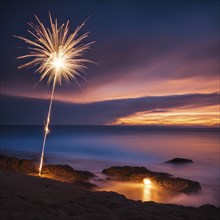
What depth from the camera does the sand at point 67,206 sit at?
609cm

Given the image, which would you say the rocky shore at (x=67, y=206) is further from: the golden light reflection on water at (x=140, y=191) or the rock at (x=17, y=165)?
the rock at (x=17, y=165)

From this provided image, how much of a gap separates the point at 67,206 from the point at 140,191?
30.1 ft

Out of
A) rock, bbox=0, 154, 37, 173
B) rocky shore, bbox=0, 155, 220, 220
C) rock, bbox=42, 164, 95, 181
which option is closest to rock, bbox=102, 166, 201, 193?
rock, bbox=42, 164, 95, 181

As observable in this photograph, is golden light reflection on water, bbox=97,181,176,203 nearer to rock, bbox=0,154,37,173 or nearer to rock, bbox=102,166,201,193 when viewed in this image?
rock, bbox=102,166,201,193

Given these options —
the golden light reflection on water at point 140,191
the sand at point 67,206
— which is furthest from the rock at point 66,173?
the sand at point 67,206

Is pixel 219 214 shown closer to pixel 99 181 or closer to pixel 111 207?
pixel 111 207

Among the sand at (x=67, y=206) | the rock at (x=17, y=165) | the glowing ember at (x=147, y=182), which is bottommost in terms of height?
the sand at (x=67, y=206)

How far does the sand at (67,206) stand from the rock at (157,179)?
6.52 meters

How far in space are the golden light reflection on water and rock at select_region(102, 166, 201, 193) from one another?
26.9 inches

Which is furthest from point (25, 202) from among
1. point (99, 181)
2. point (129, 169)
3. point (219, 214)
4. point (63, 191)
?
point (129, 169)

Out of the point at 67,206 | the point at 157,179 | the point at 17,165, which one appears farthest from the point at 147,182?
the point at 67,206

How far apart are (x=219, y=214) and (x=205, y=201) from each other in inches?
261

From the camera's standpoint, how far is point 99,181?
1811 centimetres

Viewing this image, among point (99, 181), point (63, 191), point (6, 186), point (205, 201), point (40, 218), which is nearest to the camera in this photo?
point (40, 218)
